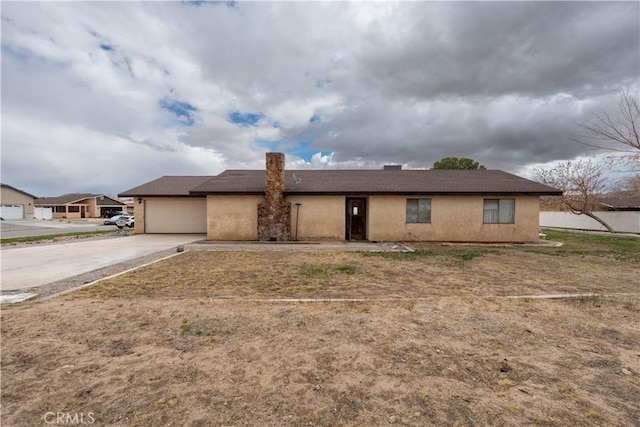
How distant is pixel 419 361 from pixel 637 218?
29.1 m

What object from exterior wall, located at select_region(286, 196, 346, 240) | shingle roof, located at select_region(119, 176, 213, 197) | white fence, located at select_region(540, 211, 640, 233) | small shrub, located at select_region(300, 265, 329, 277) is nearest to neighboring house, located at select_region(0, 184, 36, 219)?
shingle roof, located at select_region(119, 176, 213, 197)

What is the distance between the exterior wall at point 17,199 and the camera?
45.6 metres

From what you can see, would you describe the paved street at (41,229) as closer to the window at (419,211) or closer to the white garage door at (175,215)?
the white garage door at (175,215)

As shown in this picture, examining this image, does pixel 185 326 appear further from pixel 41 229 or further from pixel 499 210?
pixel 41 229

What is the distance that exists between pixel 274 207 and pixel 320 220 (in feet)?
7.71

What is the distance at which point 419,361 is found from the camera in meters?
3.23

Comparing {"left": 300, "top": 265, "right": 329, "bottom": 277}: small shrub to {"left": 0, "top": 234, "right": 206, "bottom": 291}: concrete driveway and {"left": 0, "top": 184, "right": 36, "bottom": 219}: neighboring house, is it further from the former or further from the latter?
{"left": 0, "top": 184, "right": 36, "bottom": 219}: neighboring house

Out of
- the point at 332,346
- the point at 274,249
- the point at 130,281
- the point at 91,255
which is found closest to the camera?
the point at 332,346

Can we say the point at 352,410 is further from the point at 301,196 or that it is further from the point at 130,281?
the point at 301,196

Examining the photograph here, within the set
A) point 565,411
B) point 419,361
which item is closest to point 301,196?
point 419,361

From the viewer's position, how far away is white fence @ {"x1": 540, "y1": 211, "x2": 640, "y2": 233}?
22047mm

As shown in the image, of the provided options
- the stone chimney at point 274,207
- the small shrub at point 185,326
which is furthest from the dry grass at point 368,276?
the stone chimney at point 274,207

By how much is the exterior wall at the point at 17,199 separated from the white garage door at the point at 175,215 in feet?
151

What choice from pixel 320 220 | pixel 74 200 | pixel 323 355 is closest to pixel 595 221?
pixel 320 220
